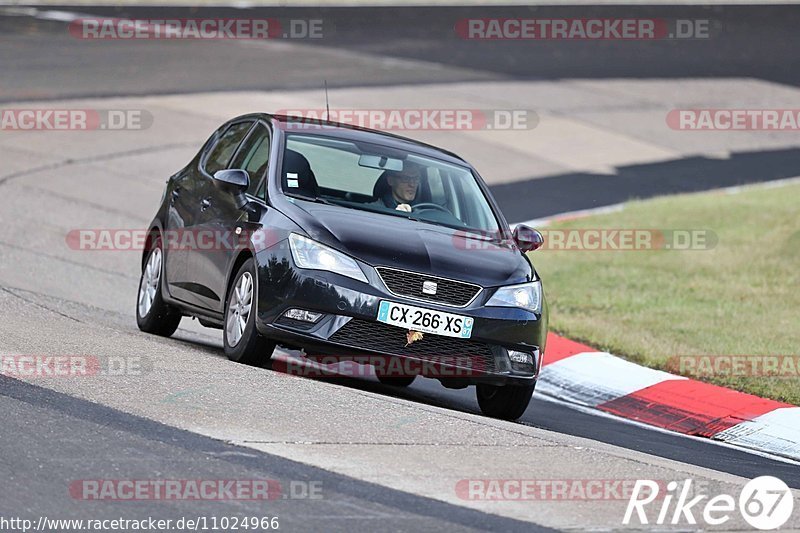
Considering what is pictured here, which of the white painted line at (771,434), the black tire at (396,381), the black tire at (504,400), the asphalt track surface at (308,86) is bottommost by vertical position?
the white painted line at (771,434)

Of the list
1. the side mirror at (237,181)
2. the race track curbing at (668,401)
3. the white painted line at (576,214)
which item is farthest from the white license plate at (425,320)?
the white painted line at (576,214)

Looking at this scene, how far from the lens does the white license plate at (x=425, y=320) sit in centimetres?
876

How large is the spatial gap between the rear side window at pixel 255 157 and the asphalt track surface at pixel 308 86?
118cm

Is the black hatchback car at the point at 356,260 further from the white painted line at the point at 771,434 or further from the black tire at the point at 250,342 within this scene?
the white painted line at the point at 771,434

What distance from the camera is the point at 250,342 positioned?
9180 millimetres

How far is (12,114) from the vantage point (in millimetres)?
20672

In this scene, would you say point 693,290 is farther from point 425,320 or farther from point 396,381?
point 425,320

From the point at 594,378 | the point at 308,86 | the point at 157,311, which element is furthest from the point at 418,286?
the point at 308,86

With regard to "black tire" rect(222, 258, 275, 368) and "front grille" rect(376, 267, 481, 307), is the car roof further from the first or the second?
"front grille" rect(376, 267, 481, 307)

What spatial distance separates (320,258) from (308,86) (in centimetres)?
1586

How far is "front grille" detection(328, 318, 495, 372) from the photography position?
28.8 feet

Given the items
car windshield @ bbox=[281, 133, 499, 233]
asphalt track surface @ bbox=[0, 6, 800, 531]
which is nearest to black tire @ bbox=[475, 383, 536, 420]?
asphalt track surface @ bbox=[0, 6, 800, 531]

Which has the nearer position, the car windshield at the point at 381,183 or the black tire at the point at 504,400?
the black tire at the point at 504,400

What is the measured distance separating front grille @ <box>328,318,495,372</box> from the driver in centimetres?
124
